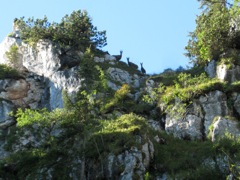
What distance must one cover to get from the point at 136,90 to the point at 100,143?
14434mm

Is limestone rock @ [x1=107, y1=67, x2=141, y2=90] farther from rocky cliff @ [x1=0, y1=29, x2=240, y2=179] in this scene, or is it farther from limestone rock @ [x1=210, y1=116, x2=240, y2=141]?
limestone rock @ [x1=210, y1=116, x2=240, y2=141]

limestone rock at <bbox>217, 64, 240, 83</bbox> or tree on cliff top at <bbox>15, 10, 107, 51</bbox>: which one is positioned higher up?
tree on cliff top at <bbox>15, 10, 107, 51</bbox>

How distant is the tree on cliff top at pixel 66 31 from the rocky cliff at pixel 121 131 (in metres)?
2.45

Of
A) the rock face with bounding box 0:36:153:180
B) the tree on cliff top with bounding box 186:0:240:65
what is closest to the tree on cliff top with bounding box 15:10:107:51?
the rock face with bounding box 0:36:153:180

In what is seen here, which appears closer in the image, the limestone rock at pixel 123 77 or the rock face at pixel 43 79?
the rock face at pixel 43 79

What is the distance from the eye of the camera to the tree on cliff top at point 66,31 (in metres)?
42.3

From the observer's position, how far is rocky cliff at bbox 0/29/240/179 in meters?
21.2

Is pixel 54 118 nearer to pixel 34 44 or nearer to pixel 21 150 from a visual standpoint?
pixel 21 150

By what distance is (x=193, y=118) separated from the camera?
28391 millimetres

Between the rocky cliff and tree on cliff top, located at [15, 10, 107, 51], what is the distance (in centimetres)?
245

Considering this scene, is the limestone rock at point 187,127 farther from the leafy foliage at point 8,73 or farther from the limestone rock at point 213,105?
the leafy foliage at point 8,73

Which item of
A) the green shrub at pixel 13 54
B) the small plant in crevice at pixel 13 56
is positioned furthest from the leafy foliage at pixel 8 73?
the green shrub at pixel 13 54

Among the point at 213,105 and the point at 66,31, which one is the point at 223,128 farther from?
the point at 66,31

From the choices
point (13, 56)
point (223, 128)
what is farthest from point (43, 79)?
point (223, 128)
